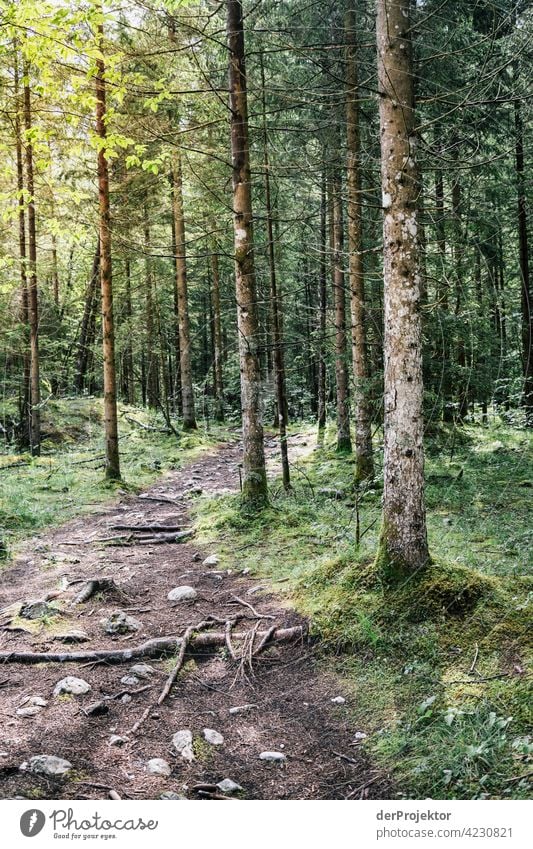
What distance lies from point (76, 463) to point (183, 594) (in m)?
10.8

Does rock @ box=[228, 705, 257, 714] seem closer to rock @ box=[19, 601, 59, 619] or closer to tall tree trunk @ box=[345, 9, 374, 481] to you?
rock @ box=[19, 601, 59, 619]

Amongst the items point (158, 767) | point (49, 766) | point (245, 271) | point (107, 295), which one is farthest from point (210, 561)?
point (107, 295)

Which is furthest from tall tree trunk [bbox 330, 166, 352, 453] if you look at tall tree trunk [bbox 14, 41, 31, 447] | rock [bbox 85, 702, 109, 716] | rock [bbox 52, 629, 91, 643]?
rock [bbox 85, 702, 109, 716]

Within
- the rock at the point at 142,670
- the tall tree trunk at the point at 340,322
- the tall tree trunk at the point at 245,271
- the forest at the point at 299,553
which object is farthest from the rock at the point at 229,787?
the tall tree trunk at the point at 340,322

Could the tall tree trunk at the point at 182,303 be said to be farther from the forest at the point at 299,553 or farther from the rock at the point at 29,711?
the rock at the point at 29,711

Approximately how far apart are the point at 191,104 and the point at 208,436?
11747mm

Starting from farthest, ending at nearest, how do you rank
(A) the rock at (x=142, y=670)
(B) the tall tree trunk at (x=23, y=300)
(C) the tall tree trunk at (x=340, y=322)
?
1. (B) the tall tree trunk at (x=23, y=300)
2. (C) the tall tree trunk at (x=340, y=322)
3. (A) the rock at (x=142, y=670)

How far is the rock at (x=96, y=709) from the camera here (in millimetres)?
3787

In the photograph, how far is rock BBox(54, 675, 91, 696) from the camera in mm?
4043

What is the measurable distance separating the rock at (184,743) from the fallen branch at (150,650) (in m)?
1.14

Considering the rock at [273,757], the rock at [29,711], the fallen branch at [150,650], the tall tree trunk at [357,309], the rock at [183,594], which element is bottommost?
the rock at [273,757]

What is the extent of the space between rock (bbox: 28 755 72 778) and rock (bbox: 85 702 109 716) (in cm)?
60
